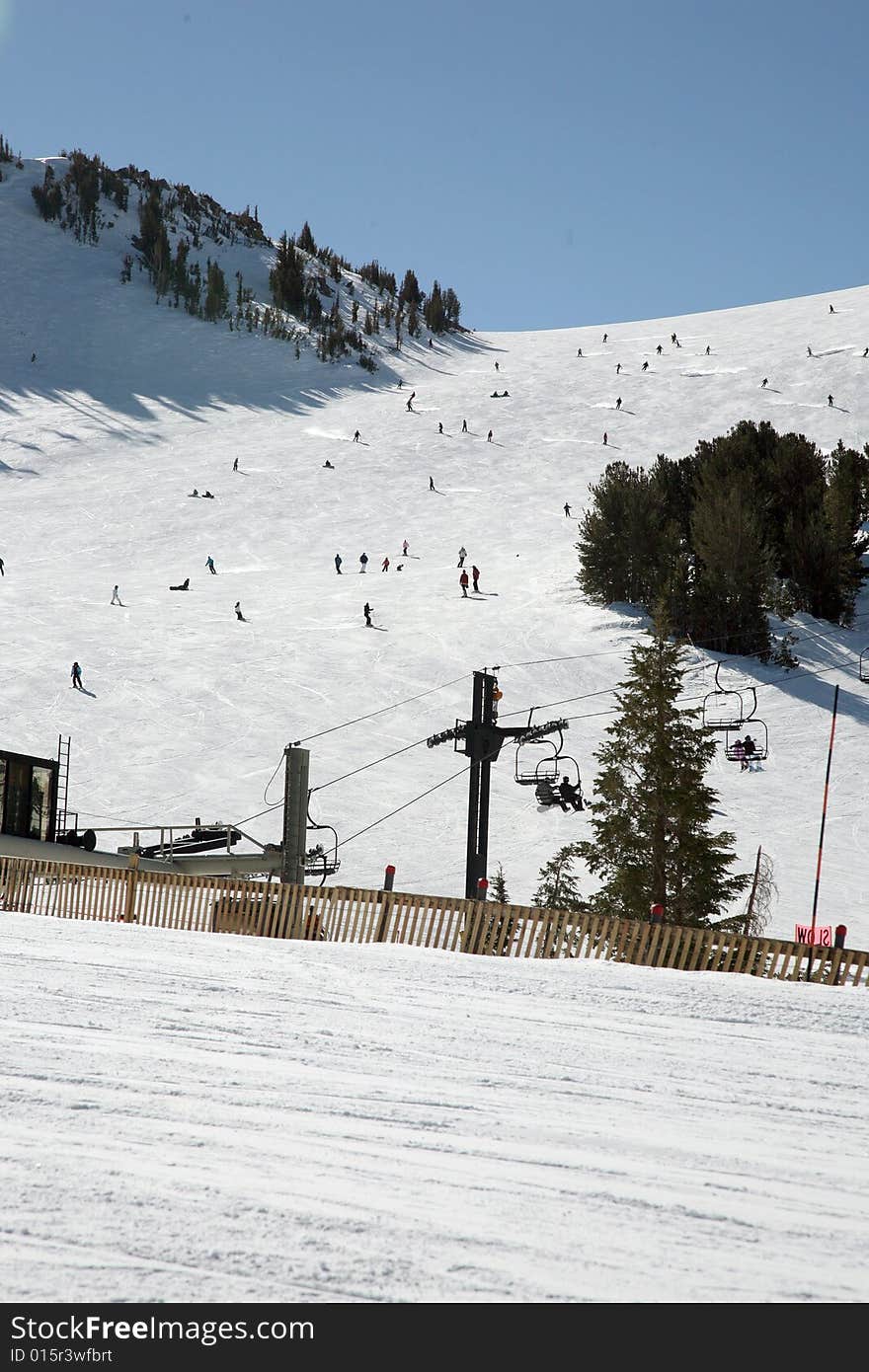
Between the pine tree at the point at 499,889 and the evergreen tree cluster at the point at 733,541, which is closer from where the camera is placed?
the pine tree at the point at 499,889

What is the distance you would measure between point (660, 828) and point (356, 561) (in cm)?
3661

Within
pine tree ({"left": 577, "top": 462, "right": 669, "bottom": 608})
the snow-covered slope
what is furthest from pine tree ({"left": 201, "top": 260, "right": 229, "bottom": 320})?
pine tree ({"left": 577, "top": 462, "right": 669, "bottom": 608})

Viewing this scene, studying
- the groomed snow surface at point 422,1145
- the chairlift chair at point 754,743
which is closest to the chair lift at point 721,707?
the chairlift chair at point 754,743

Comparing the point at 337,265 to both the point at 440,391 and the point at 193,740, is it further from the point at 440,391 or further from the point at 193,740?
the point at 193,740

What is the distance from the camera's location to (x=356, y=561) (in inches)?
2361

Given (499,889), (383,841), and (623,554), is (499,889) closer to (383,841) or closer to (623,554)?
(383,841)

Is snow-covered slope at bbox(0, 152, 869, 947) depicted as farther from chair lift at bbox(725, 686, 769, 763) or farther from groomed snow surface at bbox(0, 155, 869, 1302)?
chair lift at bbox(725, 686, 769, 763)

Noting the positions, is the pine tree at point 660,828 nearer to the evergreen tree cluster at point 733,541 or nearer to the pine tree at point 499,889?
the pine tree at point 499,889

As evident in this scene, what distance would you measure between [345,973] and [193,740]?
81.3 ft

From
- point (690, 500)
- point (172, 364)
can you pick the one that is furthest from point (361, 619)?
point (172, 364)

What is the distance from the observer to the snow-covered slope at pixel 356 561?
33.8 meters

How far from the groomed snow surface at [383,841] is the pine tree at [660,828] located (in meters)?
2.82

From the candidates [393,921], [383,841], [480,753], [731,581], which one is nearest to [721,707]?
[731,581]

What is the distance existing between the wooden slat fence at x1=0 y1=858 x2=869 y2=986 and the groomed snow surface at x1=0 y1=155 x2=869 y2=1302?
1106mm
